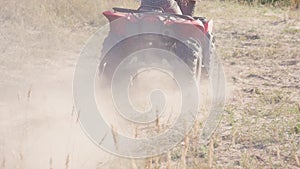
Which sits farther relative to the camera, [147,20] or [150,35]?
[150,35]

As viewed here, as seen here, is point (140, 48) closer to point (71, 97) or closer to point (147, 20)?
point (147, 20)

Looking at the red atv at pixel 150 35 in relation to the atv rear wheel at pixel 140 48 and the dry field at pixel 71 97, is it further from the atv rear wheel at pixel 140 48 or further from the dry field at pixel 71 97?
the dry field at pixel 71 97

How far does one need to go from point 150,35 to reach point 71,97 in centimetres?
109

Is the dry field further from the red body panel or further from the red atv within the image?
the red body panel

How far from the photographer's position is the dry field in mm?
4246

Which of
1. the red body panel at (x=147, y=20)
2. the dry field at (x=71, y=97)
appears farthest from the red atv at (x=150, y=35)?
the dry field at (x=71, y=97)

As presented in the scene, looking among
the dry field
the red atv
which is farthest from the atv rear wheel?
the dry field

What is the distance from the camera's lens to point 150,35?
5.45 metres

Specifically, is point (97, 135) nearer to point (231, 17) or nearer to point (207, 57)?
point (207, 57)

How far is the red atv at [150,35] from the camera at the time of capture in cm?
541

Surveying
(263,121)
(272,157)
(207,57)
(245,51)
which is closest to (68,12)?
(245,51)

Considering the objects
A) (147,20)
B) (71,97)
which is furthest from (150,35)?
(71,97)

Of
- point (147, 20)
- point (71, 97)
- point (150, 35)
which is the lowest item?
point (71, 97)

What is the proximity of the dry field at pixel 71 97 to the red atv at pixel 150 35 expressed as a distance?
2.11ft
